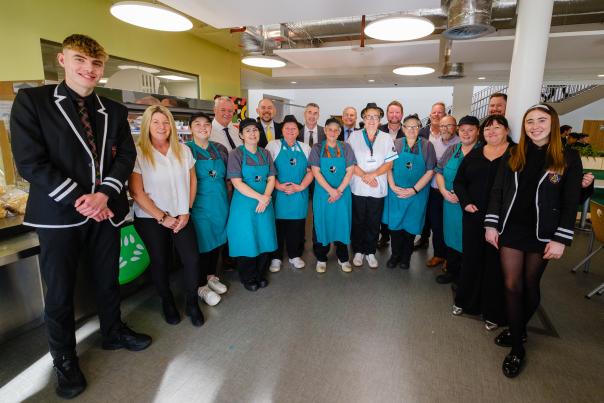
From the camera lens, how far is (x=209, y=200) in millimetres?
2664

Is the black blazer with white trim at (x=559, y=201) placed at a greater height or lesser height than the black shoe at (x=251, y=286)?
greater

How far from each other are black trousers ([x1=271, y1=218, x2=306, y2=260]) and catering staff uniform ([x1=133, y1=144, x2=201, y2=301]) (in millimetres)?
1046

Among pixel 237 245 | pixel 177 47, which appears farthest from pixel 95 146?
pixel 177 47

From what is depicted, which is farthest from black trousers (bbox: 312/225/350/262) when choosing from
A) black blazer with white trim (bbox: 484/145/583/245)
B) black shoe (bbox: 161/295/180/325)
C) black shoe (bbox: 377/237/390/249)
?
black blazer with white trim (bbox: 484/145/583/245)

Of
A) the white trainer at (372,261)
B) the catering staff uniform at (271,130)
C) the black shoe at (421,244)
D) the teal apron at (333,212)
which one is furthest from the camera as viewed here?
the black shoe at (421,244)

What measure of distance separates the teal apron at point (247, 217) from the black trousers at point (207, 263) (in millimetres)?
186

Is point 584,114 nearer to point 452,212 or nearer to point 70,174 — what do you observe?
point 452,212

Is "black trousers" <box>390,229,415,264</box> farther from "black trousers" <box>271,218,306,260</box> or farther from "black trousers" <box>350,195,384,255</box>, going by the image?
"black trousers" <box>271,218,306,260</box>

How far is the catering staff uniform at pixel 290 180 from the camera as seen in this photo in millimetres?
3068

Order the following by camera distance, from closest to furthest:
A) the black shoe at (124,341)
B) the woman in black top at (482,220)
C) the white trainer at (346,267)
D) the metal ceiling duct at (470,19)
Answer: the black shoe at (124,341), the woman in black top at (482,220), the metal ceiling duct at (470,19), the white trainer at (346,267)

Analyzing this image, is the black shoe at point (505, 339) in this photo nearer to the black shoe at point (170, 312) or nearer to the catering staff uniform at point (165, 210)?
the catering staff uniform at point (165, 210)

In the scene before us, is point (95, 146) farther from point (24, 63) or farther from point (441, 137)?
point (441, 137)

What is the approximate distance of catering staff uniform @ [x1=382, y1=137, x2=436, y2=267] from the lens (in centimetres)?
319

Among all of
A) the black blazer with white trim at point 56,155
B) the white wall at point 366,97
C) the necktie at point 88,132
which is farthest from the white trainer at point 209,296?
the white wall at point 366,97
